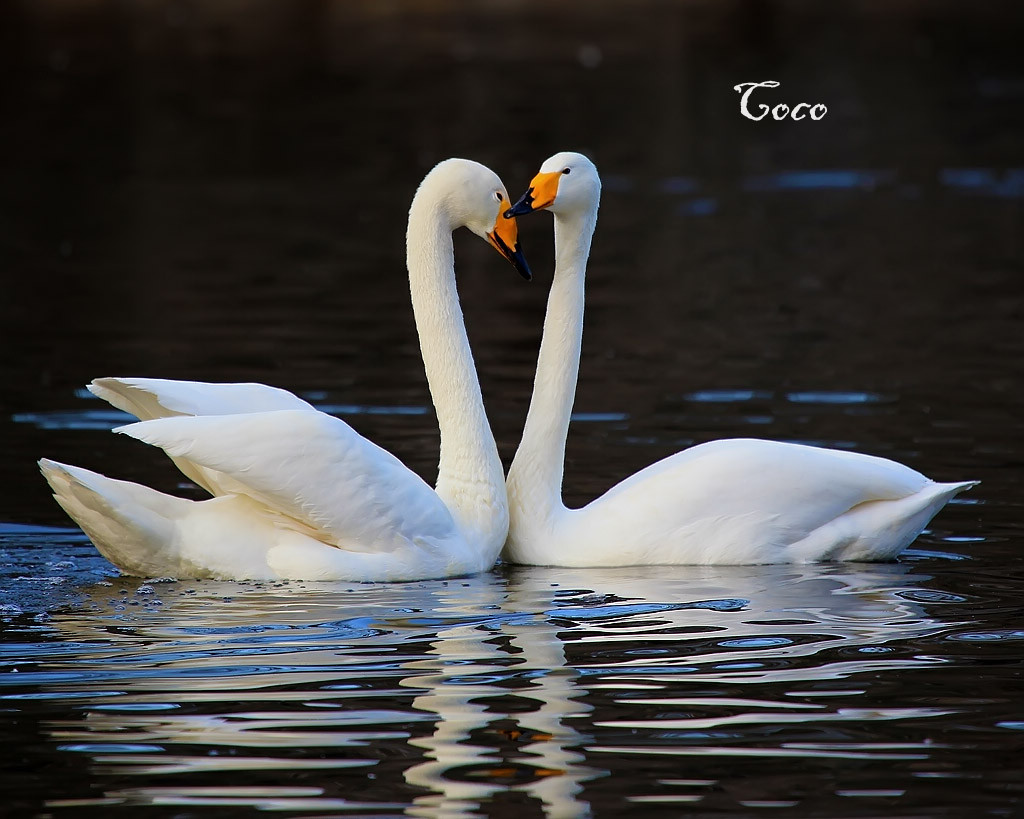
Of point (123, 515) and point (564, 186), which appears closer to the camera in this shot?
point (123, 515)

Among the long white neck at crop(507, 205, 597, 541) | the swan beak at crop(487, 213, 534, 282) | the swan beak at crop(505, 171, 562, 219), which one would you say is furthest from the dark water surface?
the swan beak at crop(505, 171, 562, 219)

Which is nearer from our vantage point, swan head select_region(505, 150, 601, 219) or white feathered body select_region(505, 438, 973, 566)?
white feathered body select_region(505, 438, 973, 566)

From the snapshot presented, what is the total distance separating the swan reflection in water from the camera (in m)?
6.31

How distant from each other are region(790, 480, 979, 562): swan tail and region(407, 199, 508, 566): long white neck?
153 centimetres

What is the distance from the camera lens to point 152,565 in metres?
8.91

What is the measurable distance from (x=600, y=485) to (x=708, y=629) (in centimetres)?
318

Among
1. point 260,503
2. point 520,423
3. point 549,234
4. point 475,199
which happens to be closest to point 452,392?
point 475,199

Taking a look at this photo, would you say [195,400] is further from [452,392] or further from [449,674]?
[449,674]

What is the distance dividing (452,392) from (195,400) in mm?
1391

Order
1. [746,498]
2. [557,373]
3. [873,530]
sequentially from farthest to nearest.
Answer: [557,373] < [873,530] < [746,498]

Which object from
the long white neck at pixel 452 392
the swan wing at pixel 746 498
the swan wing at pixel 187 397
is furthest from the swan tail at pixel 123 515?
the swan wing at pixel 746 498

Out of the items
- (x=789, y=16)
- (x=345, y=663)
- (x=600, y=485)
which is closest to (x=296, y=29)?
(x=789, y=16)

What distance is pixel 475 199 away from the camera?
31.6ft

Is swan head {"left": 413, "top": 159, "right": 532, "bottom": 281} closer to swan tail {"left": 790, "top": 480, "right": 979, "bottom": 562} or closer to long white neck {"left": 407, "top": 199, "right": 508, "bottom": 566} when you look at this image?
long white neck {"left": 407, "top": 199, "right": 508, "bottom": 566}
